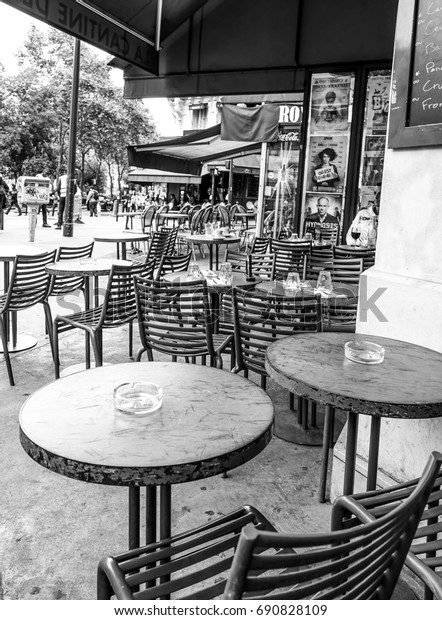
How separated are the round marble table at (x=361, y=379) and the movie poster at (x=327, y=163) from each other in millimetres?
5928

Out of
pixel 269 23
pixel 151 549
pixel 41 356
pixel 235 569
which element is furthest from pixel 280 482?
pixel 269 23

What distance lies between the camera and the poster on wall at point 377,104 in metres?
7.54

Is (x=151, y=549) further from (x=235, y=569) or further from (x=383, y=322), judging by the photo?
(x=383, y=322)

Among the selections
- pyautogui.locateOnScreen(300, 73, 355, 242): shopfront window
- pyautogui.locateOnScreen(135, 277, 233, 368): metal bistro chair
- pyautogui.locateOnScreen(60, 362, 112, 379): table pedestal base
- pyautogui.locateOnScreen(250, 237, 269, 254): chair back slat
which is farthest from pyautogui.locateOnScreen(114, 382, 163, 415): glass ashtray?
pyautogui.locateOnScreen(300, 73, 355, 242): shopfront window

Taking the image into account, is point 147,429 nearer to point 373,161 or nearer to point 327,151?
point 373,161

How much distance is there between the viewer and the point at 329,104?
7.98 meters

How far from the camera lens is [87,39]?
655cm

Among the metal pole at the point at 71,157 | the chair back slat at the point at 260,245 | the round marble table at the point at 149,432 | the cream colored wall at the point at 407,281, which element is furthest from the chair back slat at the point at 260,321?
the metal pole at the point at 71,157

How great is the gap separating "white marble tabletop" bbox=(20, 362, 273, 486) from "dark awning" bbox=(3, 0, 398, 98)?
5902 millimetres

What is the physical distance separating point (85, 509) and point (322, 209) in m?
6.57

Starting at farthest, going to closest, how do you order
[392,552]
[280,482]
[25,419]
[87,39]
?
1. [87,39]
2. [280,482]
3. [25,419]
4. [392,552]

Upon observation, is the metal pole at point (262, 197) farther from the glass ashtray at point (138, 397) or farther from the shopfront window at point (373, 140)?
the glass ashtray at point (138, 397)

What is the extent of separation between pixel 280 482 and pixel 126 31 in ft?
22.2

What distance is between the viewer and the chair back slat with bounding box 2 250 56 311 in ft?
14.2
